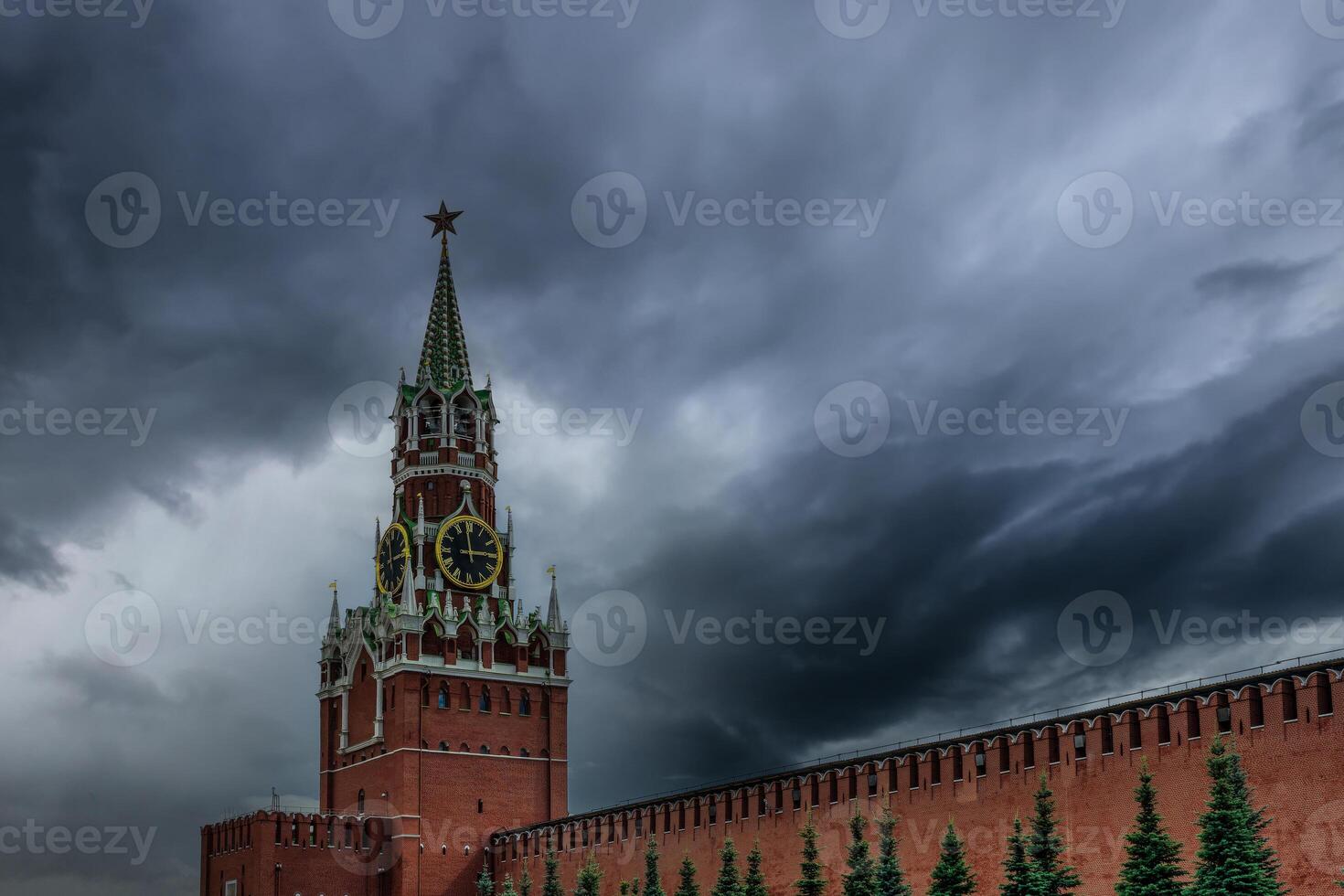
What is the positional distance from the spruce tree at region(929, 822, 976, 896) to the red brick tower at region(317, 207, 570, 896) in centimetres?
3944

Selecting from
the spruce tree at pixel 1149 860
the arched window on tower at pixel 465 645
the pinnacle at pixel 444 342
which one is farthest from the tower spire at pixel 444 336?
the spruce tree at pixel 1149 860

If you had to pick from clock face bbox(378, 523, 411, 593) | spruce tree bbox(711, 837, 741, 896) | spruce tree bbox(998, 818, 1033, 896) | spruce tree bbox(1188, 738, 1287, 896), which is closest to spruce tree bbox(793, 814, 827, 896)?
spruce tree bbox(711, 837, 741, 896)

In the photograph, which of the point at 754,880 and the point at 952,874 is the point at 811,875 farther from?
the point at 952,874

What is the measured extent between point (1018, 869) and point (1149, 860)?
4.75 m

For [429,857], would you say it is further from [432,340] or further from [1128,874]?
[1128,874]

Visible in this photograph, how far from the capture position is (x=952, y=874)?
5144 centimetres

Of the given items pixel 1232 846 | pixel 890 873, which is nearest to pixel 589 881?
pixel 890 873

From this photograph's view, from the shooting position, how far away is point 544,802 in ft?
293

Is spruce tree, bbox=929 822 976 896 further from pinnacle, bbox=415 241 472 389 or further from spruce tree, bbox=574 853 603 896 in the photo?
pinnacle, bbox=415 241 472 389

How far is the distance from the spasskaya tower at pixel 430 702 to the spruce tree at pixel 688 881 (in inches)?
939

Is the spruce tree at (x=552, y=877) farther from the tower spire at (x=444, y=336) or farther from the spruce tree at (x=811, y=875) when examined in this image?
the tower spire at (x=444, y=336)

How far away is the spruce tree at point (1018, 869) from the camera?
4822 cm

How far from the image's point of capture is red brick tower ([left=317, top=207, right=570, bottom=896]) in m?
84.9

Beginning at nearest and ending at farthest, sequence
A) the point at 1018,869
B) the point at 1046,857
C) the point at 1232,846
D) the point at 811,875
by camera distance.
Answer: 1. the point at 1232,846
2. the point at 1018,869
3. the point at 1046,857
4. the point at 811,875
